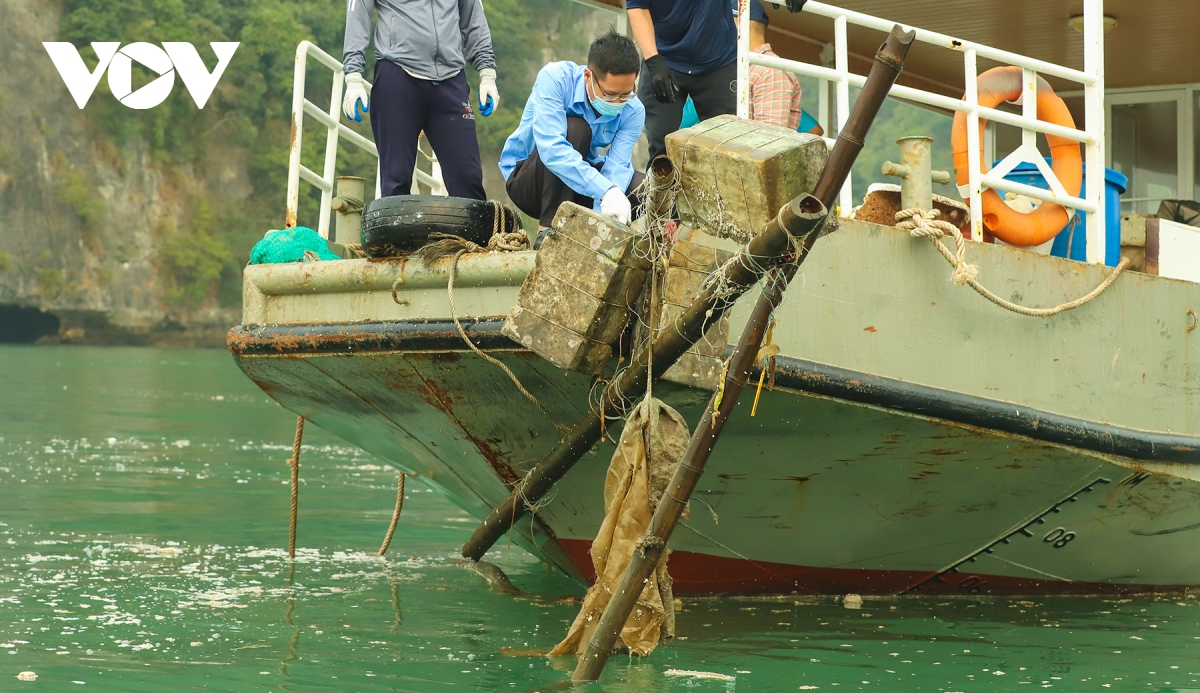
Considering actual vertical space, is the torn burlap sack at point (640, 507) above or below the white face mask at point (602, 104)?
below

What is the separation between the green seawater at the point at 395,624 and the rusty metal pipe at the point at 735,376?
27cm

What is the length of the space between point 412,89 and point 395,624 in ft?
7.32

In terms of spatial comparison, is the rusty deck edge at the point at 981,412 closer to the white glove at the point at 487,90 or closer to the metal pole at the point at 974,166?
the metal pole at the point at 974,166

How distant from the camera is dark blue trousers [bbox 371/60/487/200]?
5664 millimetres

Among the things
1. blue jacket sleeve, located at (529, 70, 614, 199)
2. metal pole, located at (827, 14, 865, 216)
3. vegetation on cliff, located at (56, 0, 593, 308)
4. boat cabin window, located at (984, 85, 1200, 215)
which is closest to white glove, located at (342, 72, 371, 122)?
blue jacket sleeve, located at (529, 70, 614, 199)

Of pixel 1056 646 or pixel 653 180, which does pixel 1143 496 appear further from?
pixel 653 180

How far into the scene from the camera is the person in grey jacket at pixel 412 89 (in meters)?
5.64

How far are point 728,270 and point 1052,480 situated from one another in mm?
1945

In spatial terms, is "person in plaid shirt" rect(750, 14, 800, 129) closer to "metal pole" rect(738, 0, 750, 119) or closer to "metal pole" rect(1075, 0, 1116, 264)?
"metal pole" rect(738, 0, 750, 119)

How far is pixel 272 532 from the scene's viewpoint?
26.5ft

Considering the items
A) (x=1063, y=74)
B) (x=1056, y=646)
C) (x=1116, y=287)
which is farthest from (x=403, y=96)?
(x=1056, y=646)

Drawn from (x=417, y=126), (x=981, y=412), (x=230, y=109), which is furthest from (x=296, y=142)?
(x=230, y=109)

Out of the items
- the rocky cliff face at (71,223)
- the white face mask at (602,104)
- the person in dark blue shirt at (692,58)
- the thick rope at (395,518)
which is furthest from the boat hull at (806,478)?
the rocky cliff face at (71,223)

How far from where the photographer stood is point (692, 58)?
5.96 m
